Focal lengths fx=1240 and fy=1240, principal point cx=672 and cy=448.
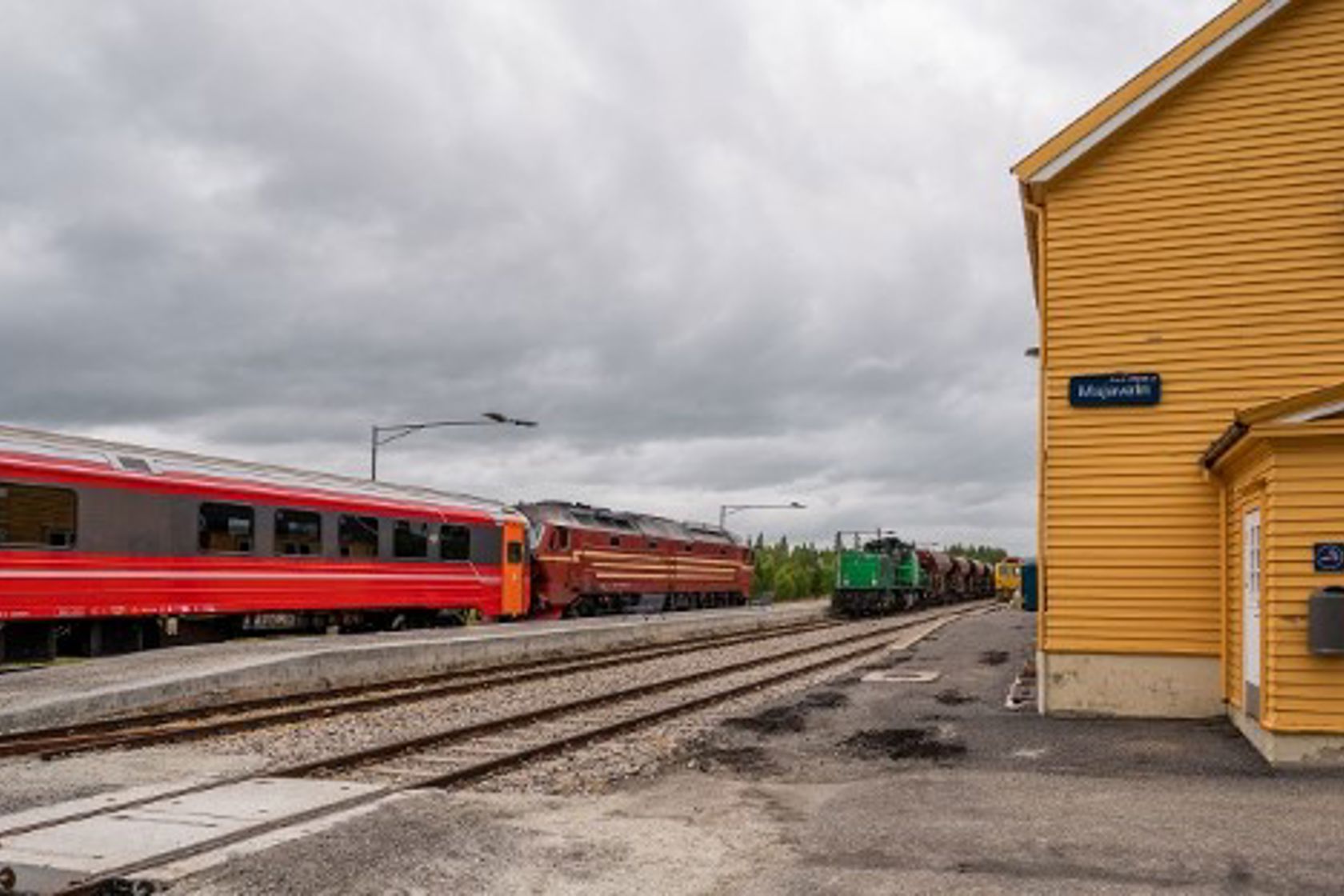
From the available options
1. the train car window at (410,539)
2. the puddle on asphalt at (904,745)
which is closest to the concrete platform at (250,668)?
the train car window at (410,539)

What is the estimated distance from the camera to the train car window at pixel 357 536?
995 inches

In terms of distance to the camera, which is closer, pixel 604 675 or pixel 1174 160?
pixel 1174 160

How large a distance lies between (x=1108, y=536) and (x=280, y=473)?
52.3 ft

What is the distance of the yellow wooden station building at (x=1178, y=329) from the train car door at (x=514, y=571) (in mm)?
19028

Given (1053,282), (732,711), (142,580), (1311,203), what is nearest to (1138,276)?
(1053,282)

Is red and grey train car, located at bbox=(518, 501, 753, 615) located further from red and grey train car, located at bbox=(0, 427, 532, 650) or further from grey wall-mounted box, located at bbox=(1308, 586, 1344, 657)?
grey wall-mounted box, located at bbox=(1308, 586, 1344, 657)

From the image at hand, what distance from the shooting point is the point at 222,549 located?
22.2 meters

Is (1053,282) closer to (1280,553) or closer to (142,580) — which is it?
(1280,553)

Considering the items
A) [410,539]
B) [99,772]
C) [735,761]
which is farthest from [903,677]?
[99,772]

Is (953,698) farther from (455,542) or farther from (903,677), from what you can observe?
(455,542)

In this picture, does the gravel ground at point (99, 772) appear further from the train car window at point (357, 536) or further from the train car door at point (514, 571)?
the train car door at point (514, 571)

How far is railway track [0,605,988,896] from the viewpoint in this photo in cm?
859

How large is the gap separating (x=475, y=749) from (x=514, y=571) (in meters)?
19.7

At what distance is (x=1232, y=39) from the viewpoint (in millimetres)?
14492
